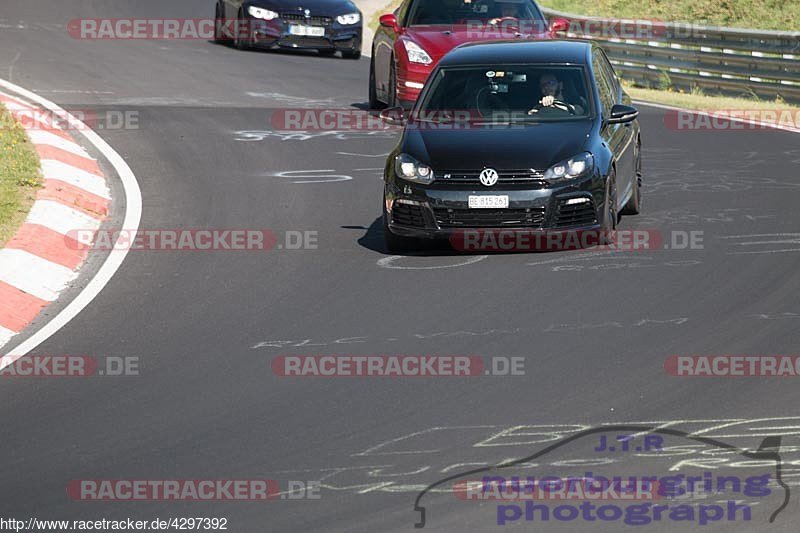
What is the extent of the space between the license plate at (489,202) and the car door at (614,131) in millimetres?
1210

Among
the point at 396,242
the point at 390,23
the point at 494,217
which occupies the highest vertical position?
the point at 494,217

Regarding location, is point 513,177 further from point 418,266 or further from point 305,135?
point 305,135

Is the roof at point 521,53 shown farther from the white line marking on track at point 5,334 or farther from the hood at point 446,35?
the hood at point 446,35

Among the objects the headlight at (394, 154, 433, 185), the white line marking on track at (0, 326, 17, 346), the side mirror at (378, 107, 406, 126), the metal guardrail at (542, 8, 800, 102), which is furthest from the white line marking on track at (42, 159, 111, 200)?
the metal guardrail at (542, 8, 800, 102)

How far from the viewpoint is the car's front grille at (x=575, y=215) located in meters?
11.7

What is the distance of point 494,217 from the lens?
1165 centimetres

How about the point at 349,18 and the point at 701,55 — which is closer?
the point at 701,55

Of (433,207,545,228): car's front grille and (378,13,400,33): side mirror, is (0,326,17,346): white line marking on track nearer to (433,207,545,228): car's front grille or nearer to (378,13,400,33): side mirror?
(433,207,545,228): car's front grille

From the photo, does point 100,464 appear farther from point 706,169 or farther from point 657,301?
point 706,169

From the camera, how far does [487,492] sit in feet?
21.5

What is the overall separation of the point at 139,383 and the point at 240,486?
1.96m

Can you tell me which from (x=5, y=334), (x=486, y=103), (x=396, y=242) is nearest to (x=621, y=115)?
(x=486, y=103)

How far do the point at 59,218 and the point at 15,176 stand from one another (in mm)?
1297

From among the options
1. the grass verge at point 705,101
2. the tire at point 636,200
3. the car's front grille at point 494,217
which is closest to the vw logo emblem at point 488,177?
the car's front grille at point 494,217
